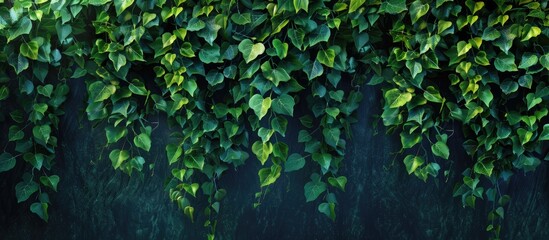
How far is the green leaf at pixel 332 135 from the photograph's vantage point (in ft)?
6.35

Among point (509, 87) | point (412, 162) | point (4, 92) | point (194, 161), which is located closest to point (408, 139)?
point (412, 162)

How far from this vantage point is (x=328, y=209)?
2.01m

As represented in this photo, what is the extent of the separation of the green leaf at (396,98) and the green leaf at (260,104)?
0.35 meters

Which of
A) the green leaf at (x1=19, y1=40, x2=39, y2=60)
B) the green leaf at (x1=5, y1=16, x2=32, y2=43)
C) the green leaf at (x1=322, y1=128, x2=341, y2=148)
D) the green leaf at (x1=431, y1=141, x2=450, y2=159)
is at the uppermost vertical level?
the green leaf at (x1=5, y1=16, x2=32, y2=43)

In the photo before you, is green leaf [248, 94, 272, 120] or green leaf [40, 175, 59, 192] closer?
green leaf [248, 94, 272, 120]

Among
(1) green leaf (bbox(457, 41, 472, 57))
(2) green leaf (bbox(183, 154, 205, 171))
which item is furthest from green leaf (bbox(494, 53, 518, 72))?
(2) green leaf (bbox(183, 154, 205, 171))

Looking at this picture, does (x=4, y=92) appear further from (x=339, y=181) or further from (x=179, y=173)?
(x=339, y=181)

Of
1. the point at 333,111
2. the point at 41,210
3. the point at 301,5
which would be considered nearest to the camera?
the point at 301,5

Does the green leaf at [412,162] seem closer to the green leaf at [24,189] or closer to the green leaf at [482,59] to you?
the green leaf at [482,59]

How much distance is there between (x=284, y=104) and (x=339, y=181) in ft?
0.99

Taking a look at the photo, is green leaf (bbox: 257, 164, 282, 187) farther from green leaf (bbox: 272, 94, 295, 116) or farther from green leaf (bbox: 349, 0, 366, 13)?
green leaf (bbox: 349, 0, 366, 13)

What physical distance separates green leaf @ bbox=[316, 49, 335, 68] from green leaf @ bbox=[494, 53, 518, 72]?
48 centimetres

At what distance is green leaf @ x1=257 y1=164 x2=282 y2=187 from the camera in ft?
6.42

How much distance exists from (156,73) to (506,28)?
104 centimetres
